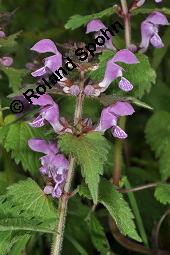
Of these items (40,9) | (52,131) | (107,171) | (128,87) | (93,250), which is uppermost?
(128,87)

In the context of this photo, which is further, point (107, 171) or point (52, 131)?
point (107, 171)

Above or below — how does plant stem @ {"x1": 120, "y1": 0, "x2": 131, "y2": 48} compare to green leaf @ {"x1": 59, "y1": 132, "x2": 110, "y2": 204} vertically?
above

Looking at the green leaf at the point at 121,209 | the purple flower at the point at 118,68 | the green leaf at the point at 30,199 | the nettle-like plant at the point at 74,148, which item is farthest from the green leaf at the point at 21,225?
the purple flower at the point at 118,68

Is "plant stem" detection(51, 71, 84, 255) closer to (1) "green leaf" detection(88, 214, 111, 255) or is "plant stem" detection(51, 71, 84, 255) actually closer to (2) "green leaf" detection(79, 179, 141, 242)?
(2) "green leaf" detection(79, 179, 141, 242)

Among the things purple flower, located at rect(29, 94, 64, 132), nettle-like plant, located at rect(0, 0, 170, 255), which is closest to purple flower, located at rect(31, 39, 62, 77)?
nettle-like plant, located at rect(0, 0, 170, 255)

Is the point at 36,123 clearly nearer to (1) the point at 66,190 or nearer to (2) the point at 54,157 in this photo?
(2) the point at 54,157

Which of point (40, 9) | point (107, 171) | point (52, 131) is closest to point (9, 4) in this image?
point (40, 9)

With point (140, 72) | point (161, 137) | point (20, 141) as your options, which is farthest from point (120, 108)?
point (161, 137)
